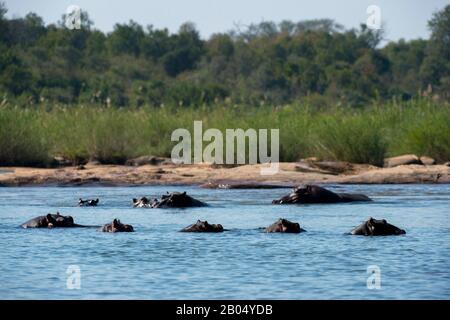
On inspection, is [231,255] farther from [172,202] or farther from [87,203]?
[87,203]

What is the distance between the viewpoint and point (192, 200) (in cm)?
2131

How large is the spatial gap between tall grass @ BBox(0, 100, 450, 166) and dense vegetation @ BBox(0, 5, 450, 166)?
1.5 inches

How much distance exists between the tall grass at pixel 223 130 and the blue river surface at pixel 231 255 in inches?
334

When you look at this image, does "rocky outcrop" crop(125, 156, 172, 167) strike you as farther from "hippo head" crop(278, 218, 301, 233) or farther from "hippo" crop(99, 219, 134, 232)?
"hippo head" crop(278, 218, 301, 233)

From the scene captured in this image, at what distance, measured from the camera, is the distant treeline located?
52.0 m

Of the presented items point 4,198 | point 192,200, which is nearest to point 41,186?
point 4,198

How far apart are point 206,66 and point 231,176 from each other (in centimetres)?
3643

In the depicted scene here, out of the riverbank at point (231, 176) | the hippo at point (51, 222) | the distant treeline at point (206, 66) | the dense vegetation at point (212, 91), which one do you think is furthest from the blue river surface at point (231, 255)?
the distant treeline at point (206, 66)

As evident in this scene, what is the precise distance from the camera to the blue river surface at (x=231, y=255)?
1246cm

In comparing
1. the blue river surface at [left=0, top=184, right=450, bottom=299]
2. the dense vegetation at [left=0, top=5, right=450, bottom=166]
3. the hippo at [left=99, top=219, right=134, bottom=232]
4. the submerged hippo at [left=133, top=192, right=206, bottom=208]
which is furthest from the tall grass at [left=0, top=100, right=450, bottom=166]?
the hippo at [left=99, top=219, right=134, bottom=232]

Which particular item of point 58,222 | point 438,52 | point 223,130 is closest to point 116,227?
point 58,222

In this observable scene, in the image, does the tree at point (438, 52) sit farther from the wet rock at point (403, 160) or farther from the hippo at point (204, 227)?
the hippo at point (204, 227)

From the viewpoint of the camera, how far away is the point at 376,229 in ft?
54.4

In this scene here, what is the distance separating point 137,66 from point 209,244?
148 feet
